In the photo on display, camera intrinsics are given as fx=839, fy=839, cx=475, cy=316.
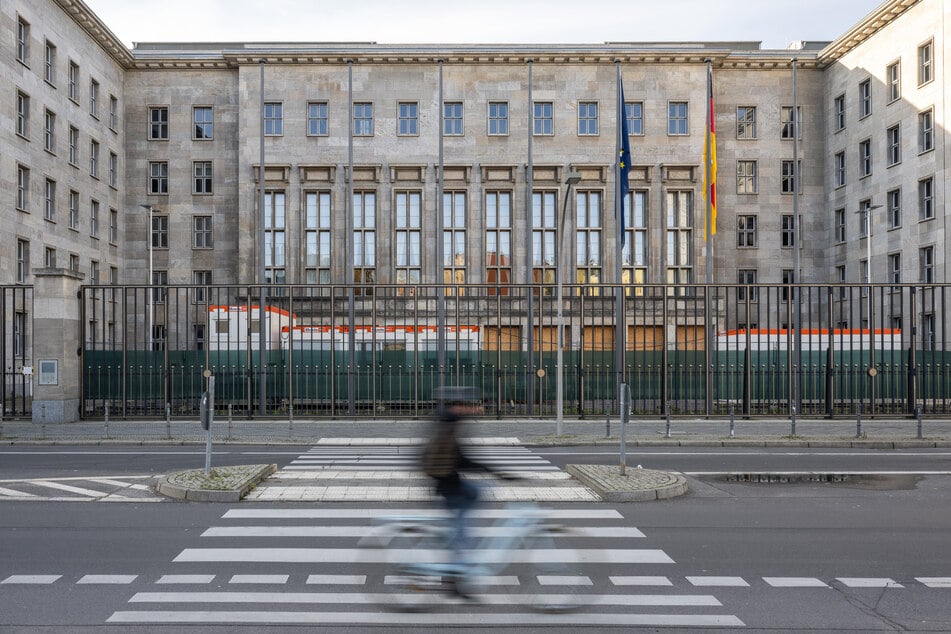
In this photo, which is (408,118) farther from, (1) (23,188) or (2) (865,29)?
(2) (865,29)

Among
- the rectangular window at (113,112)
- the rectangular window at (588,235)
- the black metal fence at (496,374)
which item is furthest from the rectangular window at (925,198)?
the rectangular window at (113,112)

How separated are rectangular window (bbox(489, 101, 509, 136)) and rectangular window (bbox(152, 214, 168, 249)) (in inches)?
793

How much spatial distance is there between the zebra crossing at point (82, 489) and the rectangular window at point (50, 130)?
31.3 m

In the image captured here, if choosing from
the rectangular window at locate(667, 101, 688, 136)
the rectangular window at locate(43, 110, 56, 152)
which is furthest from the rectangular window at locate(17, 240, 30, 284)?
the rectangular window at locate(667, 101, 688, 136)

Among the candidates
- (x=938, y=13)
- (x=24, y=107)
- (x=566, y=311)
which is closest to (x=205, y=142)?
(x=24, y=107)

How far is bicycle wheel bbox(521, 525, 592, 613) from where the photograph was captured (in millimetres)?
7234

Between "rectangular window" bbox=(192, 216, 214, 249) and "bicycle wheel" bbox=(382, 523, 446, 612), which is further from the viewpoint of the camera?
"rectangular window" bbox=(192, 216, 214, 249)

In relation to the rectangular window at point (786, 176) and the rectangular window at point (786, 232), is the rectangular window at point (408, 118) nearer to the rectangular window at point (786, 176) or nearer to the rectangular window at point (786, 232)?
the rectangular window at point (786, 176)

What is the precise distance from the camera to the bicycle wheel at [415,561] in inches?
277

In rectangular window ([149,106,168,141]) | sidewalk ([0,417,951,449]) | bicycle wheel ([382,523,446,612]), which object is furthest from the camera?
rectangular window ([149,106,168,141])

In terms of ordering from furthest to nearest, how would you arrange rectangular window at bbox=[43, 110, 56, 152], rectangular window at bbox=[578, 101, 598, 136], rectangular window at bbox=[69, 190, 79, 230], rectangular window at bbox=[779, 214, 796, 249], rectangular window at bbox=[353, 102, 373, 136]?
rectangular window at bbox=[779, 214, 796, 249], rectangular window at bbox=[578, 101, 598, 136], rectangular window at bbox=[353, 102, 373, 136], rectangular window at bbox=[69, 190, 79, 230], rectangular window at bbox=[43, 110, 56, 152]

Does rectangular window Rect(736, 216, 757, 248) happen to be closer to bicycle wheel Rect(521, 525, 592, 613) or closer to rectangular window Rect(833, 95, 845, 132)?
rectangular window Rect(833, 95, 845, 132)

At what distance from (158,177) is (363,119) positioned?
13.6 metres

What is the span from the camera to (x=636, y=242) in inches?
1797
